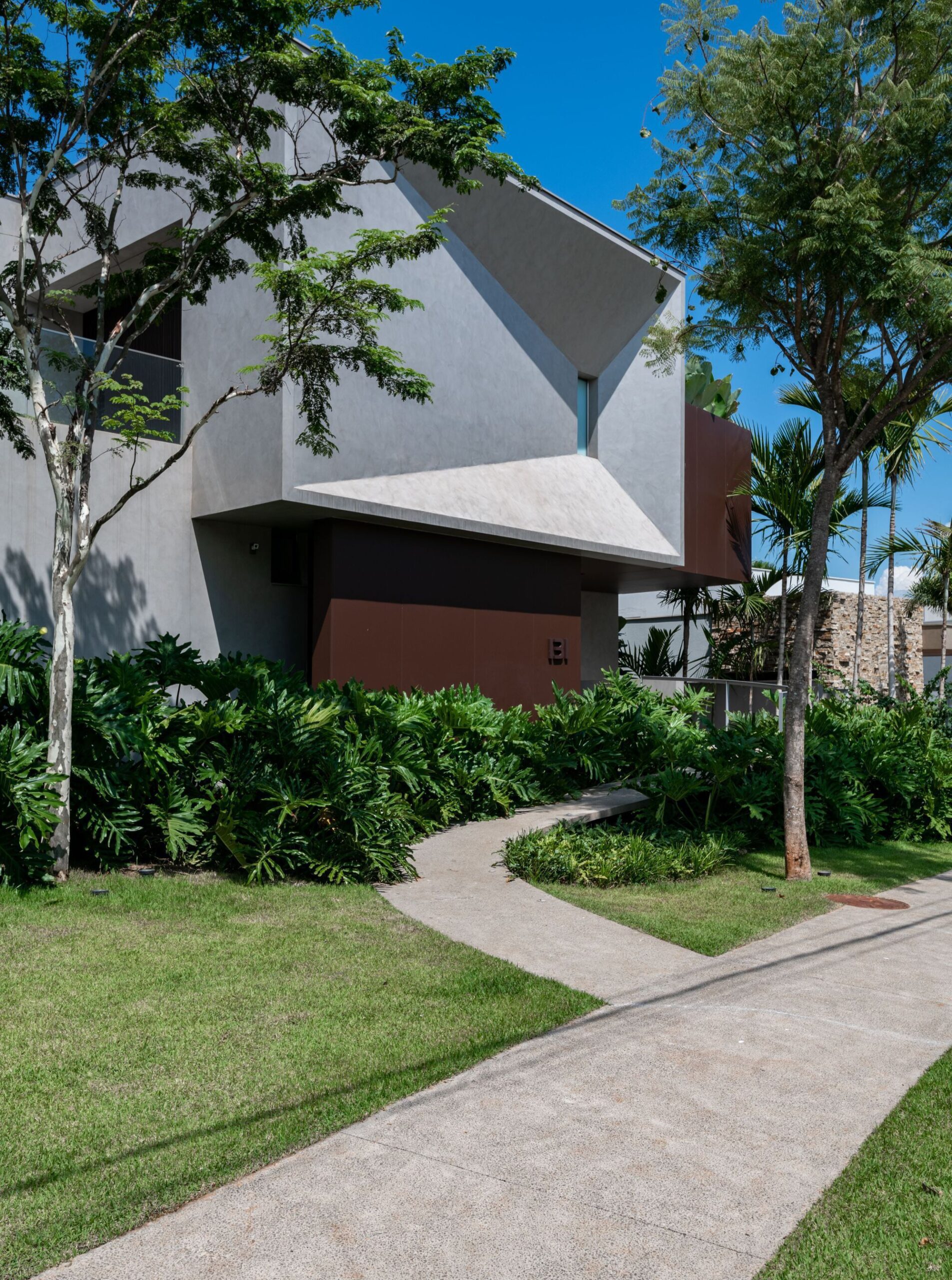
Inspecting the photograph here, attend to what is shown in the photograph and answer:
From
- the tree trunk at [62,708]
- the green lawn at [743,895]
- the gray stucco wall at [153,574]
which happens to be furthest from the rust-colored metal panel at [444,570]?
the green lawn at [743,895]

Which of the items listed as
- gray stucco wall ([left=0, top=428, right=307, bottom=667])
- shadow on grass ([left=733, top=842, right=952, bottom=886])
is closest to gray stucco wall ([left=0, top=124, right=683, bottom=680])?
gray stucco wall ([left=0, top=428, right=307, bottom=667])

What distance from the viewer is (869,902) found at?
28.0 feet

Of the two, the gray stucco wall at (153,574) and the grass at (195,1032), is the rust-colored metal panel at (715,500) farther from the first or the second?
the grass at (195,1032)

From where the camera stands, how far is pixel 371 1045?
4.75m

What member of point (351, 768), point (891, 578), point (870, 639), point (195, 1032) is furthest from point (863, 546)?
point (195, 1032)

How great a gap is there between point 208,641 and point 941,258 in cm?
967

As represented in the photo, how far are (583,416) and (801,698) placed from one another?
10.6m

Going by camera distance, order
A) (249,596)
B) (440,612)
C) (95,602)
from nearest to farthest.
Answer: (95,602)
(249,596)
(440,612)

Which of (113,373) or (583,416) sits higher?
(583,416)

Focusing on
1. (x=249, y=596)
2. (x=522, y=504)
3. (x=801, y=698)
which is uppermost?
(x=522, y=504)

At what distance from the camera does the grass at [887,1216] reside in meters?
3.03

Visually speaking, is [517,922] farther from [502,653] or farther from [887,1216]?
[502,653]

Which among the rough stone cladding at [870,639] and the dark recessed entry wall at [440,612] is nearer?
the dark recessed entry wall at [440,612]

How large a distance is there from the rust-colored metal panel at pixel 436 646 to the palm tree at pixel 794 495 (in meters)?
7.42
